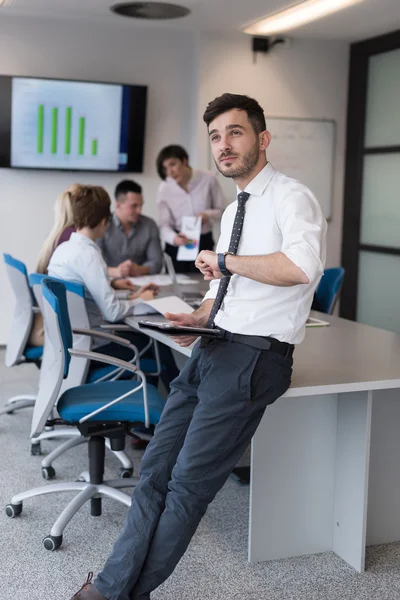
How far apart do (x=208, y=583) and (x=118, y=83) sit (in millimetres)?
4898

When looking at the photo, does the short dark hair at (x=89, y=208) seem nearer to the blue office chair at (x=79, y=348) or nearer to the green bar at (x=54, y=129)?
the blue office chair at (x=79, y=348)

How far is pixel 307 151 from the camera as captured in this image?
23.2 ft

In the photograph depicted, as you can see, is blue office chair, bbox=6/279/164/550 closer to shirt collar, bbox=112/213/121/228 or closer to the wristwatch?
the wristwatch

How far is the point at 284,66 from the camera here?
6.88m

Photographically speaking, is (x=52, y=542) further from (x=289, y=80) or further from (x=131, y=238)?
(x=289, y=80)

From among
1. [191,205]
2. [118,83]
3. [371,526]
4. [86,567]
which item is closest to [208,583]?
[86,567]

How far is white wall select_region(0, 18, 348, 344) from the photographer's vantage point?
21.1 ft

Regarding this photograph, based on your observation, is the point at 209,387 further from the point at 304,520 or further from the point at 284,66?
the point at 284,66

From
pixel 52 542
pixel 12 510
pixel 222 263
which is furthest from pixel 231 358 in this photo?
pixel 12 510

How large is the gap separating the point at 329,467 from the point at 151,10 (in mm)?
4237

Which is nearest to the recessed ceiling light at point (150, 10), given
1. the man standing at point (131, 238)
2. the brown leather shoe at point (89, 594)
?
the man standing at point (131, 238)

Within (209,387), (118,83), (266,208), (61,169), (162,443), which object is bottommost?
(162,443)

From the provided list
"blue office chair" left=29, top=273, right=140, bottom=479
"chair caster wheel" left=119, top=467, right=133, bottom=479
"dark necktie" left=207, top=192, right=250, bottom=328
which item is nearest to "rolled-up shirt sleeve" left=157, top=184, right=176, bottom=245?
"blue office chair" left=29, top=273, right=140, bottom=479

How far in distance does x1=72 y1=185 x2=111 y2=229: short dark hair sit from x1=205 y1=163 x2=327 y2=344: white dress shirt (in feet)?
5.27
